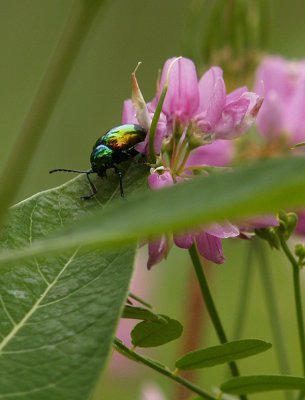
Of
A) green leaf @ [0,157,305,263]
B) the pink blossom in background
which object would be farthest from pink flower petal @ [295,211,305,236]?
green leaf @ [0,157,305,263]

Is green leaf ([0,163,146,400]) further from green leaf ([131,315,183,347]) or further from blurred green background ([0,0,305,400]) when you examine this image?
blurred green background ([0,0,305,400])

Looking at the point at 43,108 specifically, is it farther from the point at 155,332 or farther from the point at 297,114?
the point at 297,114

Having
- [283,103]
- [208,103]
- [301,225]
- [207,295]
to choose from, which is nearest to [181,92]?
[208,103]

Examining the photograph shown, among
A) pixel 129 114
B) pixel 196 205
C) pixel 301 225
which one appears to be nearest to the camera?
pixel 196 205

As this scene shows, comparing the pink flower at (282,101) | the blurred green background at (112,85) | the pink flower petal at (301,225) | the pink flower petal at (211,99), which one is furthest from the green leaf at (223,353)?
the blurred green background at (112,85)

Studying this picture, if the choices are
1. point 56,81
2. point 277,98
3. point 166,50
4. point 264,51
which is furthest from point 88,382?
point 166,50

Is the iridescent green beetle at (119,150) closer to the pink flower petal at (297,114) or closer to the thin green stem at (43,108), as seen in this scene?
the thin green stem at (43,108)
